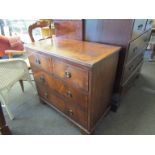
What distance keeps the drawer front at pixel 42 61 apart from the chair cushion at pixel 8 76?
0.35 m

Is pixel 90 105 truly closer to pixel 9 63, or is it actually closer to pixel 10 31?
pixel 9 63

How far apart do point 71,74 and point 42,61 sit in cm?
42

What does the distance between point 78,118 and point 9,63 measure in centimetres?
104

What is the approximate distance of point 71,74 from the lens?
1.09 metres

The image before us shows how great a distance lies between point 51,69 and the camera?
1286 mm

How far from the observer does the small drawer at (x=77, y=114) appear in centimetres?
126

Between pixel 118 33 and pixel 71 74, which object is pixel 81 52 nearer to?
pixel 71 74

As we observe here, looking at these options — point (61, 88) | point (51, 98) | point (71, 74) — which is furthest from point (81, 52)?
point (51, 98)

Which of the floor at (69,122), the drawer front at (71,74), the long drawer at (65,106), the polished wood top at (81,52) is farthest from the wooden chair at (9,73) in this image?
the drawer front at (71,74)

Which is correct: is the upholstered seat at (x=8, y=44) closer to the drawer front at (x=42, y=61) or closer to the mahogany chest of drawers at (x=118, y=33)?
the drawer front at (x=42, y=61)
